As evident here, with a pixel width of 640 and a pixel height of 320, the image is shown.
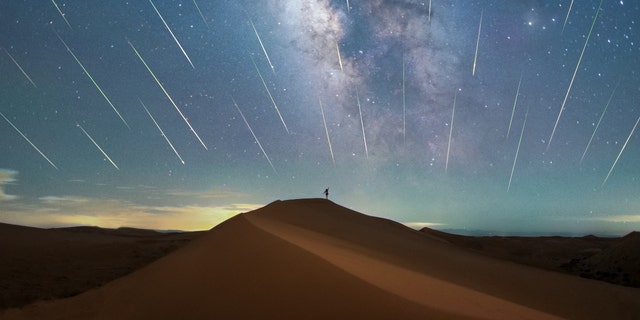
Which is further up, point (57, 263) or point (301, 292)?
point (57, 263)

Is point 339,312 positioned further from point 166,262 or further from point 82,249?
point 82,249

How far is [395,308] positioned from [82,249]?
53.8ft

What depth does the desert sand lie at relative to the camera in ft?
17.5

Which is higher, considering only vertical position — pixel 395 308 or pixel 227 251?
pixel 227 251

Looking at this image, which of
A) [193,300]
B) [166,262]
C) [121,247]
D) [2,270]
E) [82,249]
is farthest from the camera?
[121,247]

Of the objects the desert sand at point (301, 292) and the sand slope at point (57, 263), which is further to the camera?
the sand slope at point (57, 263)

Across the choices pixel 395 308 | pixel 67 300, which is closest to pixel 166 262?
pixel 67 300

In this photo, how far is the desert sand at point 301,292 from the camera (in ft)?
17.5

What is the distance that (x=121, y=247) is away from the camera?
17.8m

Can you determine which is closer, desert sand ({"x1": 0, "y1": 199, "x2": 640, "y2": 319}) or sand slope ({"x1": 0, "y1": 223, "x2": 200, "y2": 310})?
desert sand ({"x1": 0, "y1": 199, "x2": 640, "y2": 319})

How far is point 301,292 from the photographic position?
576 centimetres

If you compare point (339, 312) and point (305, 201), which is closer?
point (339, 312)

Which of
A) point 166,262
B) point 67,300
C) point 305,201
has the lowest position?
point 67,300

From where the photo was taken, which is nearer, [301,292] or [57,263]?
[301,292]
